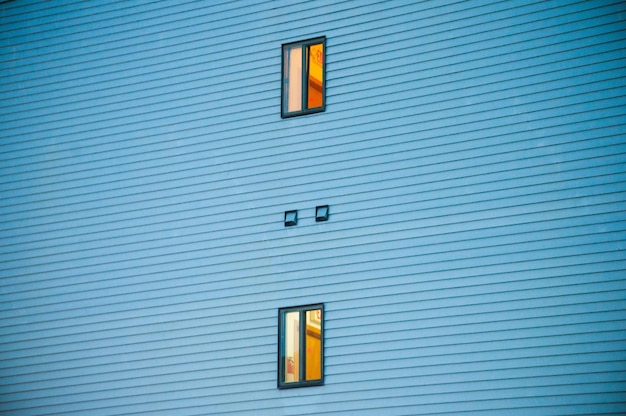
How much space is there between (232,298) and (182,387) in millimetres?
1804

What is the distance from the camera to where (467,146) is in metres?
15.3

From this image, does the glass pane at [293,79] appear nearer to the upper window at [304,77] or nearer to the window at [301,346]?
the upper window at [304,77]

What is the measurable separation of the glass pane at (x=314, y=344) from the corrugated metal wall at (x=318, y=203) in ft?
0.71

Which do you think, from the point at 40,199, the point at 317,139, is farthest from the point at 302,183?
the point at 40,199

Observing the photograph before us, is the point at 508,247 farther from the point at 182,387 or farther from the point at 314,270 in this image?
the point at 182,387

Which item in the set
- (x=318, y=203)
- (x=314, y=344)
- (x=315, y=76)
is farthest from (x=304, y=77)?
(x=314, y=344)

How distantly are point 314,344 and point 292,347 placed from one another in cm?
42

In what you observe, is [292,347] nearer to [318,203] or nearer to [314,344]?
[314,344]

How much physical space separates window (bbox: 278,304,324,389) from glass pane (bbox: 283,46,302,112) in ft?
12.4

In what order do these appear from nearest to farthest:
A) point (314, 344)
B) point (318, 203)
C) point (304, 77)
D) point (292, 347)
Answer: point (314, 344)
point (292, 347)
point (318, 203)
point (304, 77)

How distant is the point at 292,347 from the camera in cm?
1573

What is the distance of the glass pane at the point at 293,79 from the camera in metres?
16.9

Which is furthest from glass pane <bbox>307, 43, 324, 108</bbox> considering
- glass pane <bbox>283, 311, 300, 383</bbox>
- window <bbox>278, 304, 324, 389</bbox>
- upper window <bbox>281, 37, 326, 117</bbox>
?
glass pane <bbox>283, 311, 300, 383</bbox>

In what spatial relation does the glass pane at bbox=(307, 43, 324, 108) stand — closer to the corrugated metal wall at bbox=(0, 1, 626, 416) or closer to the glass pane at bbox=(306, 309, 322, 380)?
the corrugated metal wall at bbox=(0, 1, 626, 416)
